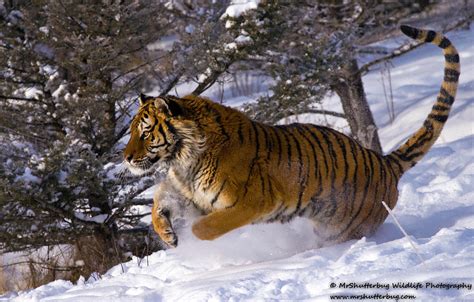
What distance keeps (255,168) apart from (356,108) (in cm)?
507

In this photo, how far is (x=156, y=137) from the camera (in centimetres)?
520

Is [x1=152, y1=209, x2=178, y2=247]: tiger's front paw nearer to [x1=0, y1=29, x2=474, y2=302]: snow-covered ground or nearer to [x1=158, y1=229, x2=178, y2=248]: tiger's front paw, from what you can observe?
[x1=158, y1=229, x2=178, y2=248]: tiger's front paw

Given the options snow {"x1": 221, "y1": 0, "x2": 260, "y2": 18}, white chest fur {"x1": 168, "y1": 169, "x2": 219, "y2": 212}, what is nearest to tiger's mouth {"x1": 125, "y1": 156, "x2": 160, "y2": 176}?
white chest fur {"x1": 168, "y1": 169, "x2": 219, "y2": 212}

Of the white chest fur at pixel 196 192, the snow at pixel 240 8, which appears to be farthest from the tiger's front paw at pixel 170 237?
the snow at pixel 240 8

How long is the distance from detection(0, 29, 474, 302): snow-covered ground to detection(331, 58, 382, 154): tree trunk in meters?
1.68

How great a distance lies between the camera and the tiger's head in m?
5.15

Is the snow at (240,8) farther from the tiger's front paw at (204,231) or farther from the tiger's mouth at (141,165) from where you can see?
the tiger's front paw at (204,231)

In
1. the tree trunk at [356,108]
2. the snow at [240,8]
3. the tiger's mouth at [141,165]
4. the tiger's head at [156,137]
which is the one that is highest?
the snow at [240,8]

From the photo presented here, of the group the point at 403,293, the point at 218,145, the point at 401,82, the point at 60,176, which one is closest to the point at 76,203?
the point at 60,176

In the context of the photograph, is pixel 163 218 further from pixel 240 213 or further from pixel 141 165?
pixel 240 213

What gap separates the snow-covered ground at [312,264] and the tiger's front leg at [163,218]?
182mm

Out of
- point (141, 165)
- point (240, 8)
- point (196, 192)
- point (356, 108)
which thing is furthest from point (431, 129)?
point (356, 108)

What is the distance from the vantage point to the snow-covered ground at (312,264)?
384 cm

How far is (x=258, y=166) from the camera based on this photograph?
529cm
